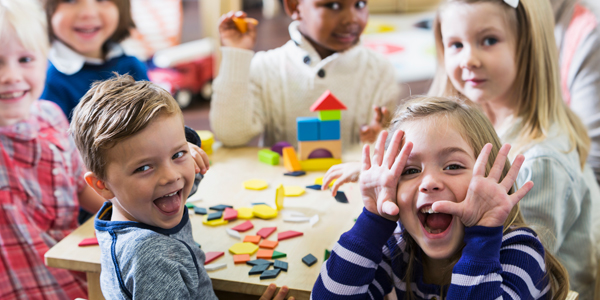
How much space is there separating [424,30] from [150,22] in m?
2.87

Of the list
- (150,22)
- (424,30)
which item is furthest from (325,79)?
(424,30)

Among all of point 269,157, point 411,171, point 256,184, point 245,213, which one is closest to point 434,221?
point 411,171

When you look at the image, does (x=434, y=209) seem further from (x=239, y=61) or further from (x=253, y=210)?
(x=239, y=61)

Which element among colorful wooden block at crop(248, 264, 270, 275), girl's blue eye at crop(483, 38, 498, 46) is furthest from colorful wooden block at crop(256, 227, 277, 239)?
girl's blue eye at crop(483, 38, 498, 46)

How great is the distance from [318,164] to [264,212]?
1.08ft

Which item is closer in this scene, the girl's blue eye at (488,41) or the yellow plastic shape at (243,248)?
the yellow plastic shape at (243,248)

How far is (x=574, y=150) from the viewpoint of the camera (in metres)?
1.33

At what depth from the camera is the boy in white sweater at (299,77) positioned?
5.53ft

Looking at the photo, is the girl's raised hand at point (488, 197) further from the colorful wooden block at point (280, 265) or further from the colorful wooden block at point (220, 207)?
the colorful wooden block at point (220, 207)

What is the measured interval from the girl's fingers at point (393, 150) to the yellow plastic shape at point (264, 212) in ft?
1.30

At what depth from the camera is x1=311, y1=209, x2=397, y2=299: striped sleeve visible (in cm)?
94

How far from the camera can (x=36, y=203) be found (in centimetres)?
142

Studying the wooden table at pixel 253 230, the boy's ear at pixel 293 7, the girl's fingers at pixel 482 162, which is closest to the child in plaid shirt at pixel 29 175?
the wooden table at pixel 253 230

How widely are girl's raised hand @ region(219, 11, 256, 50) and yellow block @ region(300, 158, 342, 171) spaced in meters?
0.44
